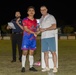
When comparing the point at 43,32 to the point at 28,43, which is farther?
the point at 28,43

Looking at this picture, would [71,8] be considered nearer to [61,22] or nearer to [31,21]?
[61,22]

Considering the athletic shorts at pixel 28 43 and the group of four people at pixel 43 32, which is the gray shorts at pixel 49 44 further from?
the athletic shorts at pixel 28 43

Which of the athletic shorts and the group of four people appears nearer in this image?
the group of four people

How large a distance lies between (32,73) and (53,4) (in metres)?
63.7

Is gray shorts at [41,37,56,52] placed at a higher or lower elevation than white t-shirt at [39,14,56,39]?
lower

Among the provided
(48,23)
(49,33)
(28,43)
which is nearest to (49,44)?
A: (49,33)

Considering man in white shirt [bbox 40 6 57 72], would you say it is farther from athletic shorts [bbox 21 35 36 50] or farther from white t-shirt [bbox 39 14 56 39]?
athletic shorts [bbox 21 35 36 50]

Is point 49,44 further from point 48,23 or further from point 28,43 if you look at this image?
point 28,43

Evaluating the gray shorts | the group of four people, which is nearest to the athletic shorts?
the group of four people

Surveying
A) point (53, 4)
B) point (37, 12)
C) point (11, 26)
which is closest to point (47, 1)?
point (53, 4)

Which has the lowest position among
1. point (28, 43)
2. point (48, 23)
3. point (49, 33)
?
point (28, 43)

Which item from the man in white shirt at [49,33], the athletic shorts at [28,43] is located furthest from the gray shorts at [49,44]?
the athletic shorts at [28,43]

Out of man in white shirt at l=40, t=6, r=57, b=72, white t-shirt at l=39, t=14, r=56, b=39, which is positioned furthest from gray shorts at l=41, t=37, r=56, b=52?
white t-shirt at l=39, t=14, r=56, b=39

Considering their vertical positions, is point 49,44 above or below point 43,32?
below
